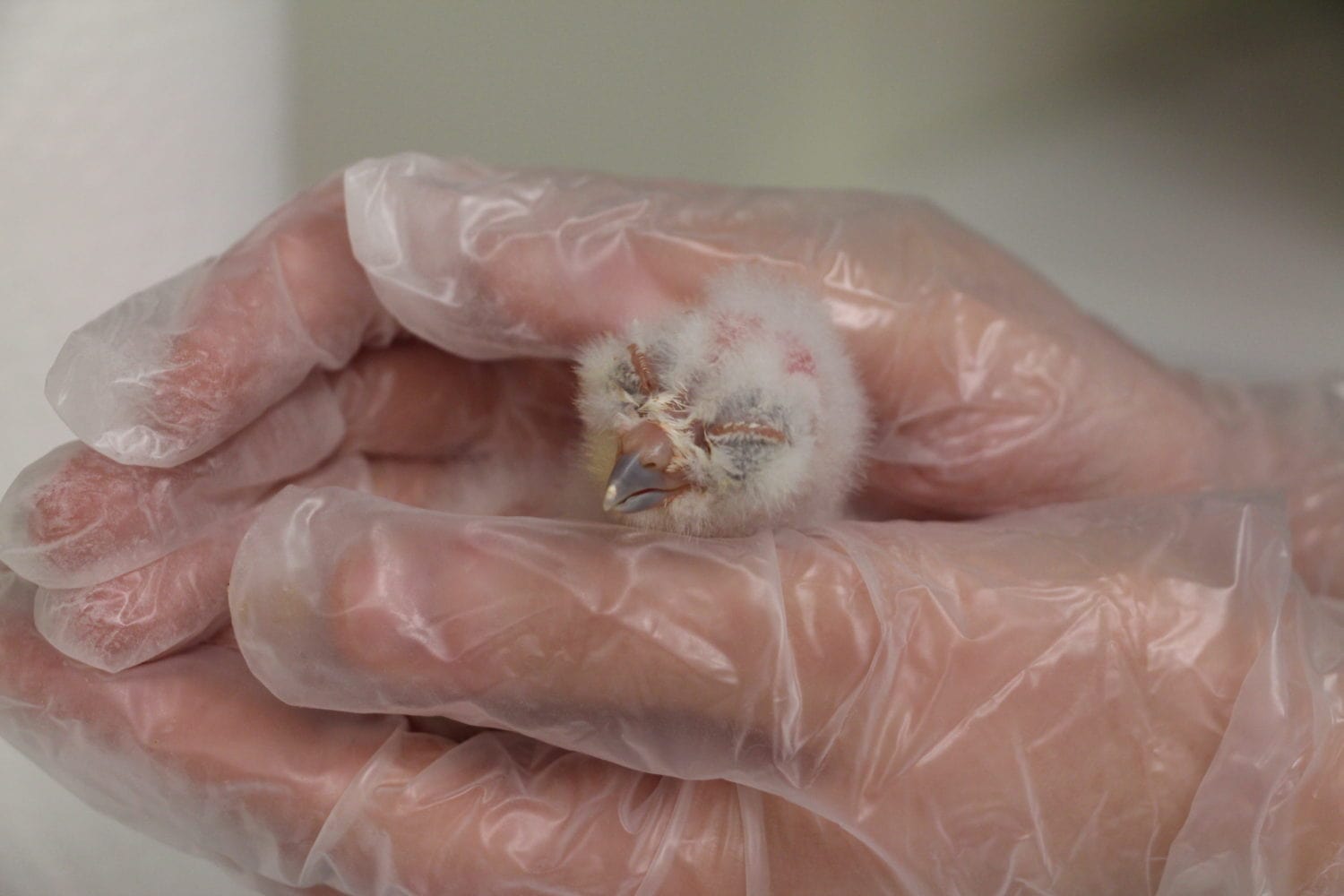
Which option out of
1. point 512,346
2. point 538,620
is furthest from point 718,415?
point 512,346

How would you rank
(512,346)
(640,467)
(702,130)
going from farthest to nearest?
1. (702,130)
2. (512,346)
3. (640,467)

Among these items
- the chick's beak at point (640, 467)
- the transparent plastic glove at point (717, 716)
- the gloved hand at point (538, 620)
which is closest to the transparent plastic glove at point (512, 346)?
the gloved hand at point (538, 620)

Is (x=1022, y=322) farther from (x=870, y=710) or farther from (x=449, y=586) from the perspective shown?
(x=449, y=586)

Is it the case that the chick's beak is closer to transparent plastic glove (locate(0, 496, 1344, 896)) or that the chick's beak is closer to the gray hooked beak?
Answer: the gray hooked beak

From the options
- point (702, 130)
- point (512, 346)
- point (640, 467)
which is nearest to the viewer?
point (640, 467)

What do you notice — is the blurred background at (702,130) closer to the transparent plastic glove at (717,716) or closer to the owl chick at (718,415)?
the transparent plastic glove at (717,716)

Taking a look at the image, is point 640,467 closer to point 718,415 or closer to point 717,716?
point 718,415
